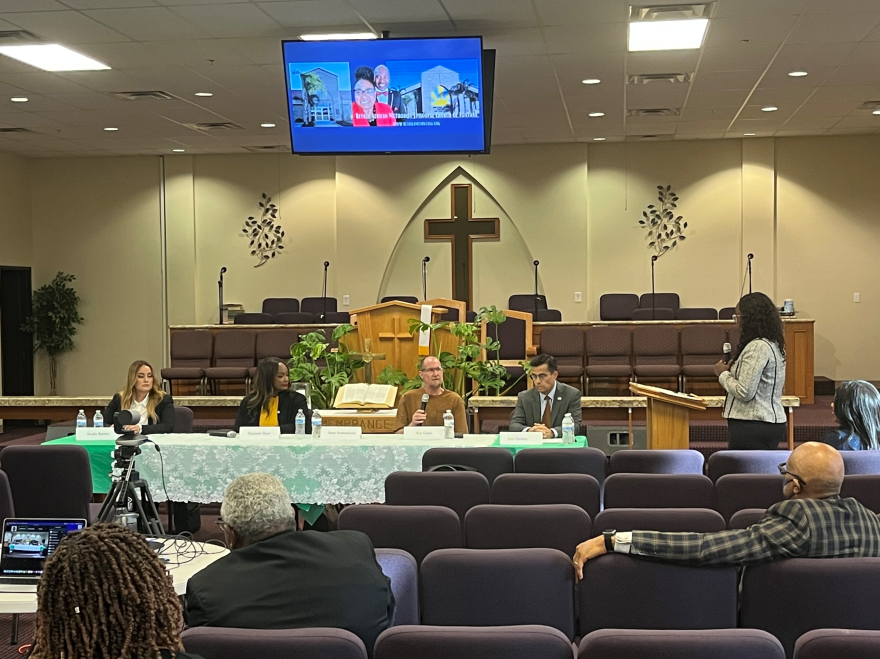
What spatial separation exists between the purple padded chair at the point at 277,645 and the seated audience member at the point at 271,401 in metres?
4.46

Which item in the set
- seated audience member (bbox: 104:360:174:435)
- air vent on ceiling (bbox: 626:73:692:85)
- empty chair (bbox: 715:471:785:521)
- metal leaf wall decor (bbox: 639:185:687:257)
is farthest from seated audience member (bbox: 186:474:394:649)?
metal leaf wall decor (bbox: 639:185:687:257)

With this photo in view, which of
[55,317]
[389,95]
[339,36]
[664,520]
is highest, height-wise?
[339,36]

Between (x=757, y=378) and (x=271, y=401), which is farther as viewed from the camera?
(x=271, y=401)

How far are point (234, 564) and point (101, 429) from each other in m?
4.07

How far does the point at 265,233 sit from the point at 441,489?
36.3 ft

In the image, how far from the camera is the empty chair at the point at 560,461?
197 inches

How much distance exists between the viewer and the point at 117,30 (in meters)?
7.66

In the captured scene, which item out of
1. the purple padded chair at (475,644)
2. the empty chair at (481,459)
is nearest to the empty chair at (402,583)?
the purple padded chair at (475,644)

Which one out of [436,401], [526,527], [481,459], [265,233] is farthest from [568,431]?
[265,233]

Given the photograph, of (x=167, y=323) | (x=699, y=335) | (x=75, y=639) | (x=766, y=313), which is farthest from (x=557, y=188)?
(x=75, y=639)

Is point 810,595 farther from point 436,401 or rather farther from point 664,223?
point 664,223

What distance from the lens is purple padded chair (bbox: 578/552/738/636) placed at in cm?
280

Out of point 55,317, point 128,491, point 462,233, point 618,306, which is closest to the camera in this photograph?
point 128,491

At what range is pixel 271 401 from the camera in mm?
6734
